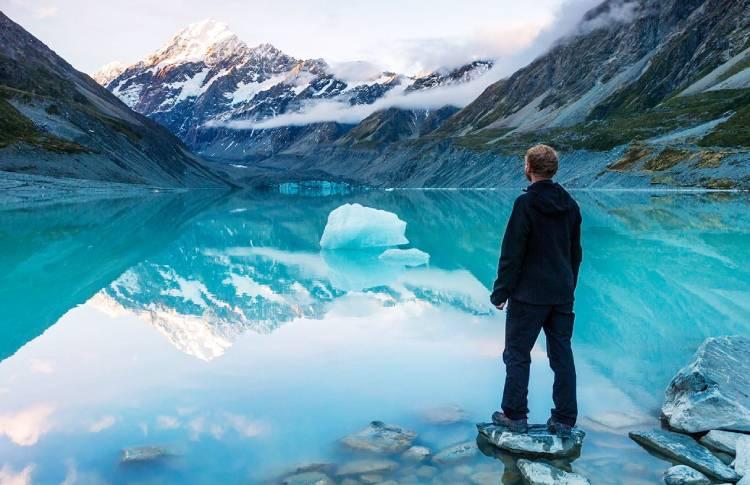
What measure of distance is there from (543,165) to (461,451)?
3522 millimetres

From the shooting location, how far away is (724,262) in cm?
2334

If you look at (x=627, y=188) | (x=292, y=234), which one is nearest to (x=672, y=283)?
(x=292, y=234)

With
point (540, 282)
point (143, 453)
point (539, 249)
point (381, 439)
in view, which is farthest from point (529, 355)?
point (143, 453)

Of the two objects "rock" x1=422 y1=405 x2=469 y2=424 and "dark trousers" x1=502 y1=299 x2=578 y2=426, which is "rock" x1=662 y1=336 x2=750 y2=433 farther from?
"rock" x1=422 y1=405 x2=469 y2=424

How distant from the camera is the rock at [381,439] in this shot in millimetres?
7707

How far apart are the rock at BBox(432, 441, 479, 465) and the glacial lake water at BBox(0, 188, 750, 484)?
11 cm

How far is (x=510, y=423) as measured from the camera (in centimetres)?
799

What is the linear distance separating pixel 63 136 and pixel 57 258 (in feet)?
398

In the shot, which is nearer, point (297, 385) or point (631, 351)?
point (297, 385)

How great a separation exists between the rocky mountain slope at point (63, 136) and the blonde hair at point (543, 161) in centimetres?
11271

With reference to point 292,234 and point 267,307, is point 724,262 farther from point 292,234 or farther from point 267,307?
point 292,234

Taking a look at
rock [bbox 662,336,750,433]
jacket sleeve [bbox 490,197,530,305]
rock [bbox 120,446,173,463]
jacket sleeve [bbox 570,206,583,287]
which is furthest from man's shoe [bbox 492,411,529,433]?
rock [bbox 120,446,173,463]

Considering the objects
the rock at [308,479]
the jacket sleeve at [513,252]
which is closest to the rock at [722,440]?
the jacket sleeve at [513,252]

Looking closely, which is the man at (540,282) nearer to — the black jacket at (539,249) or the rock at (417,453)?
the black jacket at (539,249)
